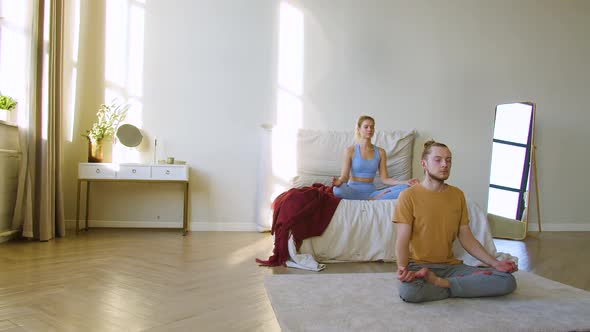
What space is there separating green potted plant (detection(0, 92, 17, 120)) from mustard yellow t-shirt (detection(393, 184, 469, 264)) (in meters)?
3.10

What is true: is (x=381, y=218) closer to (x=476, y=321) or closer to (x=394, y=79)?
(x=476, y=321)

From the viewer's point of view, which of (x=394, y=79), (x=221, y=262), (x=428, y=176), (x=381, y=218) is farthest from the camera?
(x=394, y=79)

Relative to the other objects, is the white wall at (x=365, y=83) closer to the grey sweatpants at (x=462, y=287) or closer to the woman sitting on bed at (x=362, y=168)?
the woman sitting on bed at (x=362, y=168)

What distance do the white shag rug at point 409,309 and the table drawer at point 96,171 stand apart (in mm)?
2311

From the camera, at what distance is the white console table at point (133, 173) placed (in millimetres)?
3936

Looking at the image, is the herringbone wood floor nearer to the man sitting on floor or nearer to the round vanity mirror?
the man sitting on floor

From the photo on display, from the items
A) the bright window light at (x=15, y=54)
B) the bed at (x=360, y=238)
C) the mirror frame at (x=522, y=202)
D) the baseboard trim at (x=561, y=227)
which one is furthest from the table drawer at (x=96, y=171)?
the baseboard trim at (x=561, y=227)

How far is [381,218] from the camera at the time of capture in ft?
10.00

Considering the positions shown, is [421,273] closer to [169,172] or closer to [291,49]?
[169,172]

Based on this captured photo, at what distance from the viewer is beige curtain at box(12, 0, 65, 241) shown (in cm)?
351

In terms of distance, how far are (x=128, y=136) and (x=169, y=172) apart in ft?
2.03

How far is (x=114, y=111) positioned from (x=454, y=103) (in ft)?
11.9

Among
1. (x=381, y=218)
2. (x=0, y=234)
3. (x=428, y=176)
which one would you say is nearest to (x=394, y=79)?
(x=381, y=218)

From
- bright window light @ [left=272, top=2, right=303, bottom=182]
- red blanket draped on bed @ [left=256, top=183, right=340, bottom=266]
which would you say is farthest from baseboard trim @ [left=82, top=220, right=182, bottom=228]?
red blanket draped on bed @ [left=256, top=183, right=340, bottom=266]
